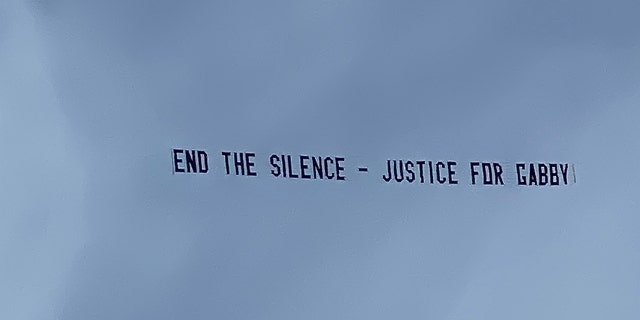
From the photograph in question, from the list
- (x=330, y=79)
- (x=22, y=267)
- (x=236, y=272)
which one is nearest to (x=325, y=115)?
(x=330, y=79)

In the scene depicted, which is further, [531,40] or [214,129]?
[531,40]

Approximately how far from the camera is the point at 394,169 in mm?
758

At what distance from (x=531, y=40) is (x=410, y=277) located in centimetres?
21

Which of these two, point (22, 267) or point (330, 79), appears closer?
Result: point (22, 267)

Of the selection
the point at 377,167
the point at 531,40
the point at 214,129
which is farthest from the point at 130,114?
the point at 531,40

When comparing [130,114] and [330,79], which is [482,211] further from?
[130,114]

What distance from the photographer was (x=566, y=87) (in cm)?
81

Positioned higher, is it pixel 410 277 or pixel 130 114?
pixel 130 114

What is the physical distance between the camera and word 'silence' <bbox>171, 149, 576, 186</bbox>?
27.5 inches

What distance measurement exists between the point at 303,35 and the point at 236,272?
177mm

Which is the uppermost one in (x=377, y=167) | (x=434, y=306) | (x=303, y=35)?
(x=303, y=35)

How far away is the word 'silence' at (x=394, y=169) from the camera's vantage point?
699 mm

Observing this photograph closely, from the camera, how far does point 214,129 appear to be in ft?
2.31

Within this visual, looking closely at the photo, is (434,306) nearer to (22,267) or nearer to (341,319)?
(341,319)
